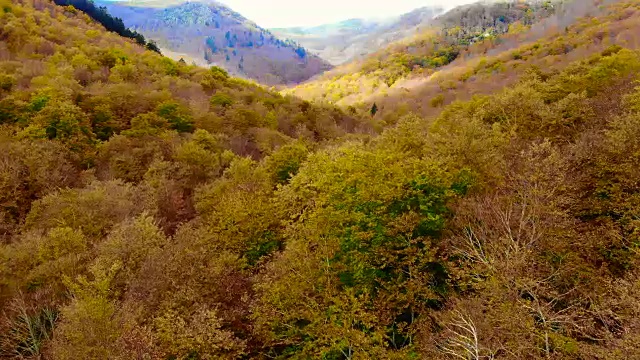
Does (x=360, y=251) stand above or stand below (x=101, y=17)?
below

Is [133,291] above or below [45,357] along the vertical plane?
above

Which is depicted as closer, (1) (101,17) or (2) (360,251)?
(2) (360,251)

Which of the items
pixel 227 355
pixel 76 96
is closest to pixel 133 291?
pixel 227 355

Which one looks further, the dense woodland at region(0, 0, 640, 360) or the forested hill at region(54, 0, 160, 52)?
the forested hill at region(54, 0, 160, 52)

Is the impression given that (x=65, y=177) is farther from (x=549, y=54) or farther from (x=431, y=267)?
(x=549, y=54)

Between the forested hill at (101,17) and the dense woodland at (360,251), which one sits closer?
the dense woodland at (360,251)

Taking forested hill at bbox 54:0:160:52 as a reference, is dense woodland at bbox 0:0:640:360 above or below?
below

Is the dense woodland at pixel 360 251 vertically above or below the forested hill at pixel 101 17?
below

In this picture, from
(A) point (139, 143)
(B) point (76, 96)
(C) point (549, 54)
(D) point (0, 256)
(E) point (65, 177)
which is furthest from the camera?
(C) point (549, 54)
